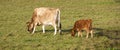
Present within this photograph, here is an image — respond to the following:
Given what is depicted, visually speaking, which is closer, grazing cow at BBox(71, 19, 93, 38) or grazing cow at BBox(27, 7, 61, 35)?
grazing cow at BBox(71, 19, 93, 38)

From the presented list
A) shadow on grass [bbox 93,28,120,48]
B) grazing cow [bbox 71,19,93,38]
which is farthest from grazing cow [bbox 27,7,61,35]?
shadow on grass [bbox 93,28,120,48]

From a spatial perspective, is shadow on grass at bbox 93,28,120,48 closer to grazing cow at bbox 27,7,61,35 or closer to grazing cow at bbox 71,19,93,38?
grazing cow at bbox 71,19,93,38

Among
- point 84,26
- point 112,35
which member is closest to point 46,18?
point 84,26

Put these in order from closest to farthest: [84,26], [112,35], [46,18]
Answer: [84,26]
[112,35]
[46,18]

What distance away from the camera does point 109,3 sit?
4038cm

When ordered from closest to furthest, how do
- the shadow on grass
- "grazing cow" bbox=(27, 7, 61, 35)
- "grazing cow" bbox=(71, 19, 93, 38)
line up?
the shadow on grass < "grazing cow" bbox=(71, 19, 93, 38) < "grazing cow" bbox=(27, 7, 61, 35)

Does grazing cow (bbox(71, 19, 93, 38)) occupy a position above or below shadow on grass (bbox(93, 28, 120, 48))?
above

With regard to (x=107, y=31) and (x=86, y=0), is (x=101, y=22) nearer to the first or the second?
(x=107, y=31)

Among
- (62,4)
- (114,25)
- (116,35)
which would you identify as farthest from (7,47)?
(62,4)

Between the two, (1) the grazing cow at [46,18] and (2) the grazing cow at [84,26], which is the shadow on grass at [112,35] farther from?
(1) the grazing cow at [46,18]

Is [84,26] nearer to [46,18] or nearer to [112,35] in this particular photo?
[112,35]

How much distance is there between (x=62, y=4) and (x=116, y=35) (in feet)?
73.5

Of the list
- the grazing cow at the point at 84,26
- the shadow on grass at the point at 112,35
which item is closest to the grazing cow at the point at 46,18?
the grazing cow at the point at 84,26

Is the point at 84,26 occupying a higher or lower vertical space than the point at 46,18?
lower
